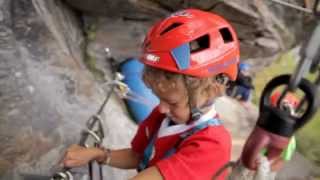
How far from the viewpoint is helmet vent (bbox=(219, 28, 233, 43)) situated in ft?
6.67

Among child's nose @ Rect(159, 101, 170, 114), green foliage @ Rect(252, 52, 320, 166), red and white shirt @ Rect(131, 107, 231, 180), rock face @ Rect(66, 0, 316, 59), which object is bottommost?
green foliage @ Rect(252, 52, 320, 166)

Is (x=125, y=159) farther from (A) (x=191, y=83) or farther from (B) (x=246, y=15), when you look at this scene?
(B) (x=246, y=15)

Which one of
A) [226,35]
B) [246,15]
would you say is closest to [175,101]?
[226,35]

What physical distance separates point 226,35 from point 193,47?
148 mm

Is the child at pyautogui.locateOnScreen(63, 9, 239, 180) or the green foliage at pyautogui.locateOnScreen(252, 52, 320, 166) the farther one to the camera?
the green foliage at pyautogui.locateOnScreen(252, 52, 320, 166)

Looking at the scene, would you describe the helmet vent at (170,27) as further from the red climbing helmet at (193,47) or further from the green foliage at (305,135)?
the green foliage at (305,135)

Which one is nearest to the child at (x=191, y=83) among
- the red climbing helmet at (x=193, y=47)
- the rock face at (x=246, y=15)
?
the red climbing helmet at (x=193, y=47)

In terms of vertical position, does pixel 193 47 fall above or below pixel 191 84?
above

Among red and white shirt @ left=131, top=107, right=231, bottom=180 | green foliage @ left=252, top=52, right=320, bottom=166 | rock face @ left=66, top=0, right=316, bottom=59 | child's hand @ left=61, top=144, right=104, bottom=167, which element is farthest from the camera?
green foliage @ left=252, top=52, right=320, bottom=166

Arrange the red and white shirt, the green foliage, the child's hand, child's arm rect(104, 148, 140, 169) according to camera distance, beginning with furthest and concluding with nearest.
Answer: the green foliage
child's arm rect(104, 148, 140, 169)
the child's hand
the red and white shirt

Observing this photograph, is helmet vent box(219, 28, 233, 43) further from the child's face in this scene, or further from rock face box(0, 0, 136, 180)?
rock face box(0, 0, 136, 180)

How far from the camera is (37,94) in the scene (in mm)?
3686

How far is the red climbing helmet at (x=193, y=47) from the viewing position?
1.95m

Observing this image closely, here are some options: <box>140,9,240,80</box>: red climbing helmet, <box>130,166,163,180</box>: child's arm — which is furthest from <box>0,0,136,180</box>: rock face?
<box>140,9,240,80</box>: red climbing helmet
